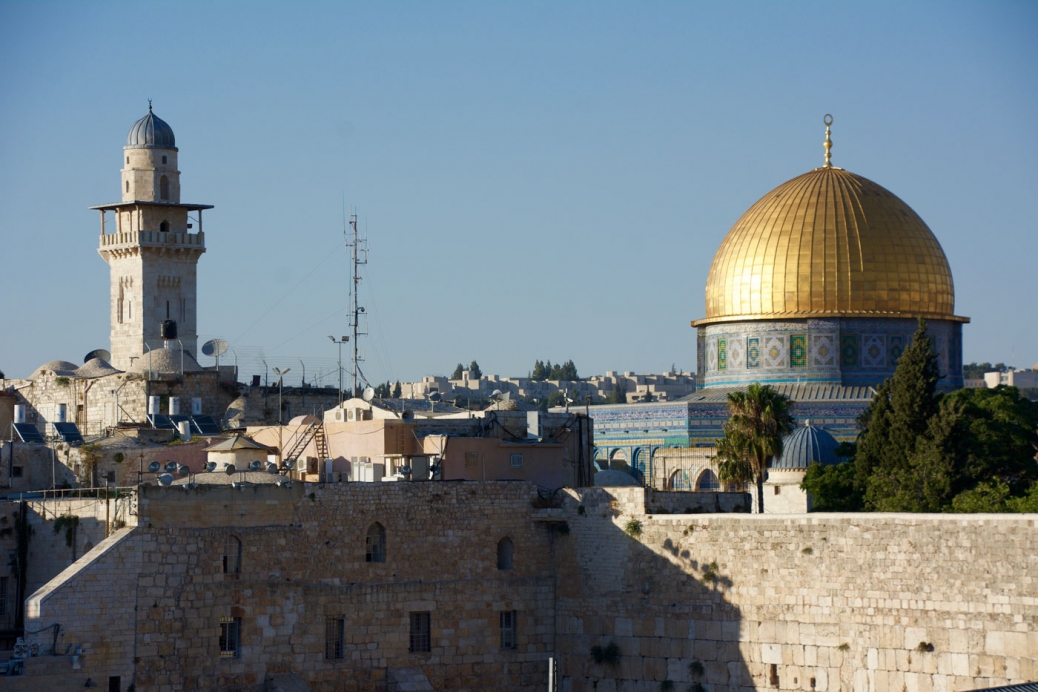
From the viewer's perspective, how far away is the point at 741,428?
3309cm

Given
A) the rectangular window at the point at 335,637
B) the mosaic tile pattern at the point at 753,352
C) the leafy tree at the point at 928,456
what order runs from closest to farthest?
1. the rectangular window at the point at 335,637
2. the leafy tree at the point at 928,456
3. the mosaic tile pattern at the point at 753,352

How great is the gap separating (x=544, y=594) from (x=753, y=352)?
1906cm

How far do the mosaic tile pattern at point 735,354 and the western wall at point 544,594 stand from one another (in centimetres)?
1739

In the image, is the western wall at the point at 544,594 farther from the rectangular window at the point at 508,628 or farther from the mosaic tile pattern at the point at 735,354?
the mosaic tile pattern at the point at 735,354

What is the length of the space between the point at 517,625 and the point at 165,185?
17.3 metres

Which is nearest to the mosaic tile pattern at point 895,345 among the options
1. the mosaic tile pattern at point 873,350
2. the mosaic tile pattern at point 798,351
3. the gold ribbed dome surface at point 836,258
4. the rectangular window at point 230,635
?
the mosaic tile pattern at point 873,350

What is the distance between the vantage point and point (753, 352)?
148ft

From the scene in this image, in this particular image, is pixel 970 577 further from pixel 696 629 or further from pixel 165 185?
pixel 165 185

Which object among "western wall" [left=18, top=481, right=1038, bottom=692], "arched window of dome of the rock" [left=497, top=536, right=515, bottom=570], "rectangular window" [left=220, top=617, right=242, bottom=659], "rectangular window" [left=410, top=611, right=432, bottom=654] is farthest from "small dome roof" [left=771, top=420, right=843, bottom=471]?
"rectangular window" [left=220, top=617, right=242, bottom=659]

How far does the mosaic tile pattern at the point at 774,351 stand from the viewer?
44625 millimetres

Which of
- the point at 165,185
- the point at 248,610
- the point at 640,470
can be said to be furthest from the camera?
the point at 640,470

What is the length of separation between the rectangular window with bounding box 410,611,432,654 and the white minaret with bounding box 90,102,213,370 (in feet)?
51.9

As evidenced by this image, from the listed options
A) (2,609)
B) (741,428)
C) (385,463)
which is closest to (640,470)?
(741,428)

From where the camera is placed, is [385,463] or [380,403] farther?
[380,403]
